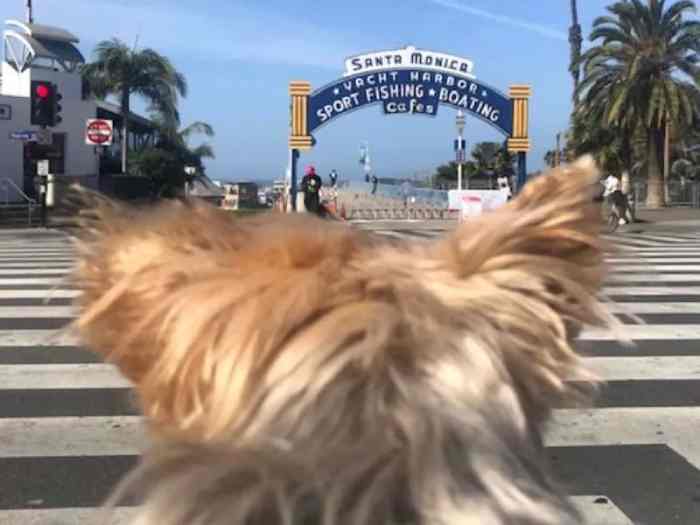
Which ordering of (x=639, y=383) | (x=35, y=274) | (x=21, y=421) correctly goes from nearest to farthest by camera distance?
(x=21, y=421), (x=639, y=383), (x=35, y=274)

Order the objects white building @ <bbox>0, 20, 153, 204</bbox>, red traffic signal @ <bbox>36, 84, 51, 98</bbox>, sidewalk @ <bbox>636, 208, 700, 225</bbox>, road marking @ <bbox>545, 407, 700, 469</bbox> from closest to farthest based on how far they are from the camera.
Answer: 1. road marking @ <bbox>545, 407, 700, 469</bbox>
2. red traffic signal @ <bbox>36, 84, 51, 98</bbox>
3. sidewalk @ <bbox>636, 208, 700, 225</bbox>
4. white building @ <bbox>0, 20, 153, 204</bbox>

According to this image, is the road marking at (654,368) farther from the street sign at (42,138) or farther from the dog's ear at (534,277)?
the street sign at (42,138)

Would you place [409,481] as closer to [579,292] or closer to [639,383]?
[579,292]

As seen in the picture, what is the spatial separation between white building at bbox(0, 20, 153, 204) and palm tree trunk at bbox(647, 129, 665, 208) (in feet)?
80.0

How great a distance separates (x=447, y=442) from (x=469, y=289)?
20 centimetres

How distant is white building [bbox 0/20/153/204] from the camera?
144 ft

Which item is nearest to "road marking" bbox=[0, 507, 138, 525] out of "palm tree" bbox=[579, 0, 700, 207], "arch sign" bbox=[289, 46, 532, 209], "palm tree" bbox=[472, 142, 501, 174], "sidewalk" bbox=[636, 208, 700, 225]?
"arch sign" bbox=[289, 46, 532, 209]

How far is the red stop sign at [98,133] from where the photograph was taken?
27.7 m

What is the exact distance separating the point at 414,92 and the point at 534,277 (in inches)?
1172

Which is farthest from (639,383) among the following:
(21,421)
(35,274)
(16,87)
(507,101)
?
(16,87)

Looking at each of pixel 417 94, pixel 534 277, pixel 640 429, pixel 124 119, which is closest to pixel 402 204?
pixel 417 94

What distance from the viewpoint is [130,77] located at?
47688mm

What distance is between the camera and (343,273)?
100 centimetres

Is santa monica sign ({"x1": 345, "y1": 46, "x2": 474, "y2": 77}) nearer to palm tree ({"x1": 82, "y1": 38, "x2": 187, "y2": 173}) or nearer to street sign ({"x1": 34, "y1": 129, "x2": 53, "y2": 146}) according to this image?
street sign ({"x1": 34, "y1": 129, "x2": 53, "y2": 146})
